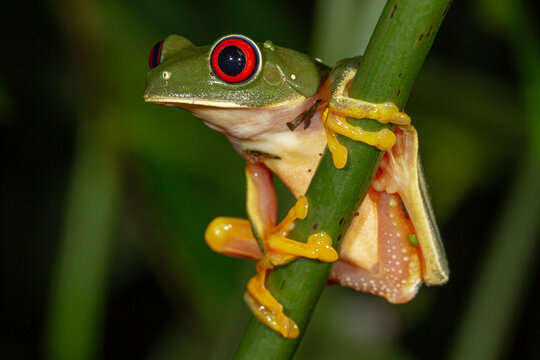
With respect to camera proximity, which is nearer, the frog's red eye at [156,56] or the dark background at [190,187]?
the frog's red eye at [156,56]

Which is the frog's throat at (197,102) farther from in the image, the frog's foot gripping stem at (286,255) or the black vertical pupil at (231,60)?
the frog's foot gripping stem at (286,255)

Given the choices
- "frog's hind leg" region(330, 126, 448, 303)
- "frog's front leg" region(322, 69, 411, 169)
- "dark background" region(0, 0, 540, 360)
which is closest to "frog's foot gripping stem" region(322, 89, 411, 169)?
"frog's front leg" region(322, 69, 411, 169)

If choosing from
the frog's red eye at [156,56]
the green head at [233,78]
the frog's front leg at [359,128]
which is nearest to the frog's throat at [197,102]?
the green head at [233,78]

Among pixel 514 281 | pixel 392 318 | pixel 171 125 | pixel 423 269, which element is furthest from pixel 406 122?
pixel 392 318

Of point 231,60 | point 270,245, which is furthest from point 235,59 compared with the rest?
point 270,245

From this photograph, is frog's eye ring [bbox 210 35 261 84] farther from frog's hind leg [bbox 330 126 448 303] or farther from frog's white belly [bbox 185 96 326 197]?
frog's hind leg [bbox 330 126 448 303]

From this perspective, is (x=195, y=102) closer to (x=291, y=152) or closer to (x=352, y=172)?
(x=291, y=152)
